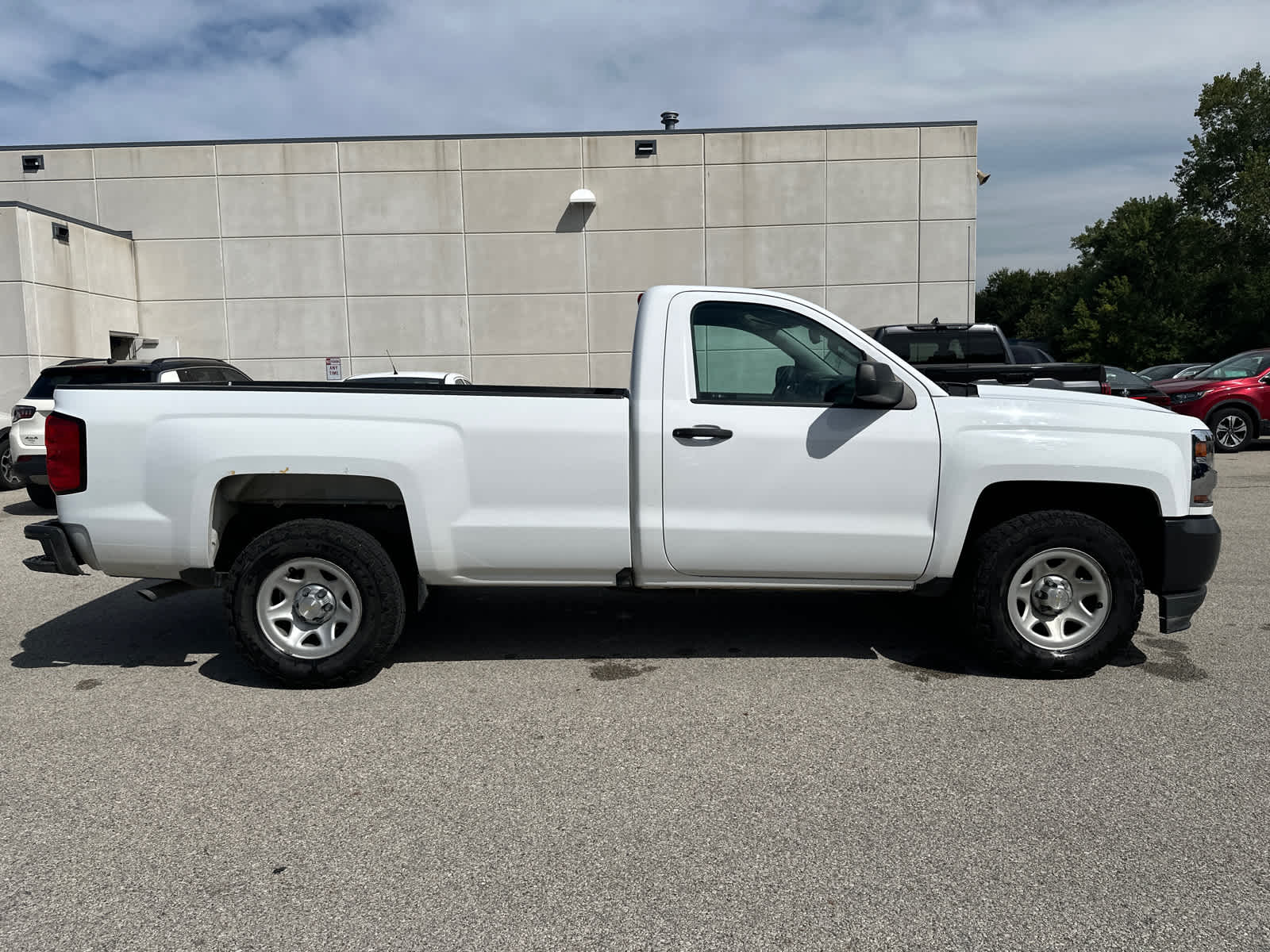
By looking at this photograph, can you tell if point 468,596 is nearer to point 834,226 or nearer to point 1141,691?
point 1141,691

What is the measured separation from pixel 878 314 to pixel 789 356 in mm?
15548

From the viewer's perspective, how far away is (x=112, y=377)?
409 inches

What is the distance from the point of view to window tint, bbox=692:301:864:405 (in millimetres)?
4816

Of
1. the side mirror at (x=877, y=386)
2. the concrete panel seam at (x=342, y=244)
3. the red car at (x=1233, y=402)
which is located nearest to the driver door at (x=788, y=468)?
the side mirror at (x=877, y=386)

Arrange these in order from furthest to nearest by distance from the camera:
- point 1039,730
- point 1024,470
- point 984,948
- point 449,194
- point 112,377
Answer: point 449,194 → point 112,377 → point 1024,470 → point 1039,730 → point 984,948

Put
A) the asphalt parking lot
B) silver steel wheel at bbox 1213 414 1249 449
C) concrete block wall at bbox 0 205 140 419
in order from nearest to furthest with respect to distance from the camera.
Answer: the asphalt parking lot
silver steel wheel at bbox 1213 414 1249 449
concrete block wall at bbox 0 205 140 419

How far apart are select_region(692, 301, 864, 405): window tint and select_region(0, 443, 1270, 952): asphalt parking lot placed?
150 cm

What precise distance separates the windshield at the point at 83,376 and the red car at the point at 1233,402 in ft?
50.8

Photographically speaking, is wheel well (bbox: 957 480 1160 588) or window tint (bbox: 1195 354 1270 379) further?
window tint (bbox: 1195 354 1270 379)

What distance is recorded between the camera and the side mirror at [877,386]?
4520 millimetres

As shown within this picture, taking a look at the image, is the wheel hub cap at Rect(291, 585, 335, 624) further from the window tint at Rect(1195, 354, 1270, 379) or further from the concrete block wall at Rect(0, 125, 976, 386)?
the window tint at Rect(1195, 354, 1270, 379)

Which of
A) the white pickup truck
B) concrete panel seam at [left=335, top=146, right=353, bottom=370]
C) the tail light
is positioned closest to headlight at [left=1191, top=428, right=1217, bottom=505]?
the white pickup truck

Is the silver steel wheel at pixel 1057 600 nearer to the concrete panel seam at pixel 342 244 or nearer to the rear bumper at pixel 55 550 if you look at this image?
the rear bumper at pixel 55 550

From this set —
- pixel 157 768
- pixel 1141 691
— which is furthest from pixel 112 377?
pixel 1141 691
